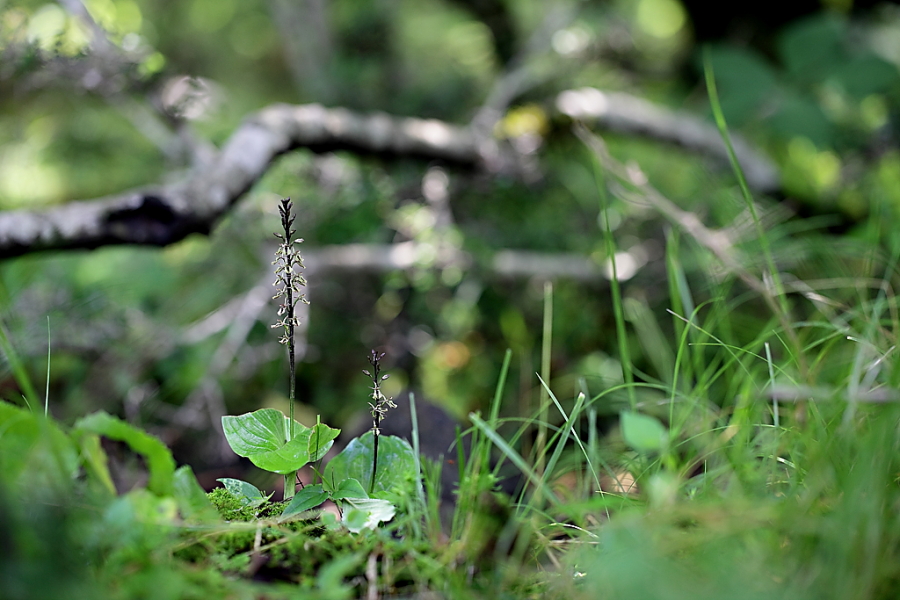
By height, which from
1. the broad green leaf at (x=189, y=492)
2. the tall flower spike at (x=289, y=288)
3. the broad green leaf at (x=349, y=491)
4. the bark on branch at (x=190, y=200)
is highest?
the bark on branch at (x=190, y=200)

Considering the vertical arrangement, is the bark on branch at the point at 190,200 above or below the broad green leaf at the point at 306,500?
above

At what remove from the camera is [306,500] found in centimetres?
64

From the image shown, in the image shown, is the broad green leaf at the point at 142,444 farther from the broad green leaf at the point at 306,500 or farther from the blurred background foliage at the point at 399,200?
the blurred background foliage at the point at 399,200

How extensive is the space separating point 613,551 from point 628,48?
321 cm

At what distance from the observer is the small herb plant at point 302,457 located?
641 mm

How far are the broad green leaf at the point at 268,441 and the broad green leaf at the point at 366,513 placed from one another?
8cm

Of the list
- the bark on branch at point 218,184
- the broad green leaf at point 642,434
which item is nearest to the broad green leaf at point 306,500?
the broad green leaf at point 642,434

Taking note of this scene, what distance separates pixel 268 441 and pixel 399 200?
5.74 ft

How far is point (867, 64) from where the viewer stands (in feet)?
8.34

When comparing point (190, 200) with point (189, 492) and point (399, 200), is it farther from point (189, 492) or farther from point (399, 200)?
point (399, 200)

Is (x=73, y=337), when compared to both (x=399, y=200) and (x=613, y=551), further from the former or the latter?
(x=613, y=551)

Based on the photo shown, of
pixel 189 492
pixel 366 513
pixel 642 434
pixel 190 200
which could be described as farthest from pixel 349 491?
pixel 190 200

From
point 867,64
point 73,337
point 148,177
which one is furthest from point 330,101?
point 867,64

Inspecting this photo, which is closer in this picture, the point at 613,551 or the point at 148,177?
the point at 613,551
